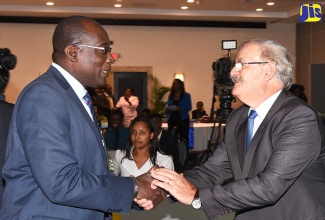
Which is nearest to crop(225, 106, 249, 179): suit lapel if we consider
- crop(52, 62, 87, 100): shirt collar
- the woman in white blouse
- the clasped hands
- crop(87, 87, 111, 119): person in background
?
the clasped hands

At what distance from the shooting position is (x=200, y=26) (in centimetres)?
1742

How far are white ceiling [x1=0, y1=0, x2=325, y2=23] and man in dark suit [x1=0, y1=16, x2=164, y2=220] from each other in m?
12.2

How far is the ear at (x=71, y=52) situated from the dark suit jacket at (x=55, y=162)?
87 millimetres

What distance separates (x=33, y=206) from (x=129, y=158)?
3.00 meters

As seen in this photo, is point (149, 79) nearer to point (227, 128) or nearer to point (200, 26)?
point (200, 26)

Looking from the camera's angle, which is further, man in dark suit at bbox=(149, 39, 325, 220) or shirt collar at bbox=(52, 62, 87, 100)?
man in dark suit at bbox=(149, 39, 325, 220)

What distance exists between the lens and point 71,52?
2.36 meters

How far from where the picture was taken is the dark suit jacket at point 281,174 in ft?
8.05

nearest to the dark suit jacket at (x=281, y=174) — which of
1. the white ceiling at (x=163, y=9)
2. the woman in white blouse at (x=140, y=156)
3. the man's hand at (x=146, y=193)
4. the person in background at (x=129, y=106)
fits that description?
the man's hand at (x=146, y=193)

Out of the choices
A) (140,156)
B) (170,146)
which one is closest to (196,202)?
(140,156)

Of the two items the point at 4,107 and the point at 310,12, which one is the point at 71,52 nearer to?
the point at 4,107

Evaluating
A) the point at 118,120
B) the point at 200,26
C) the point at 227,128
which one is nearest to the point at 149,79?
the point at 200,26

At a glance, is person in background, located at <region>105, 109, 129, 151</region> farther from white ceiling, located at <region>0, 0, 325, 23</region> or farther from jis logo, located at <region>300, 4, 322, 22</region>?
white ceiling, located at <region>0, 0, 325, 23</region>

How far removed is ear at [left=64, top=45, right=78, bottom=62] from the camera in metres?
2.36
